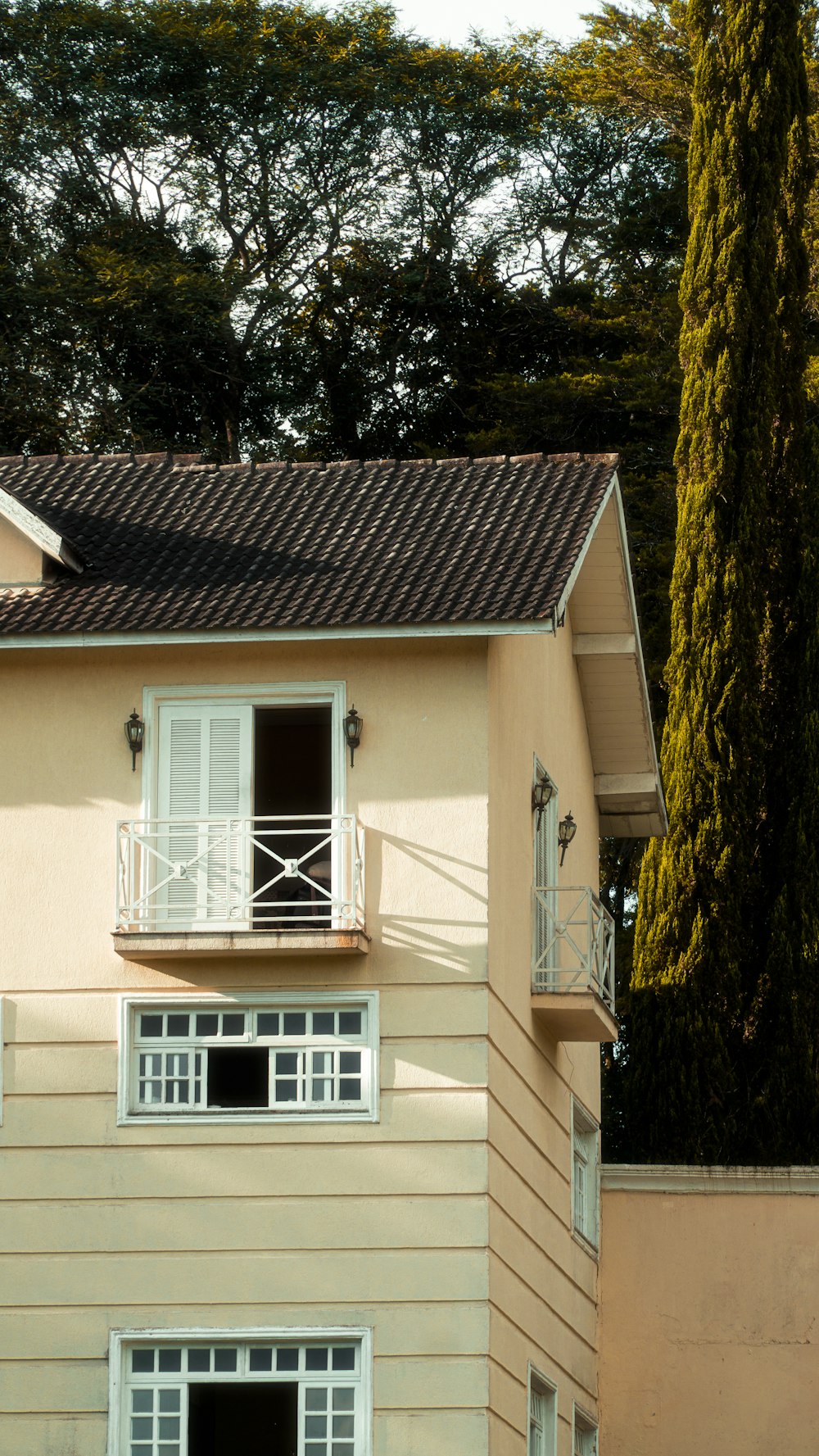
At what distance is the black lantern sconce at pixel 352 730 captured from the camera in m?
20.4

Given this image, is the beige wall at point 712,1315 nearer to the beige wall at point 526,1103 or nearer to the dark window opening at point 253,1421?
the beige wall at point 526,1103

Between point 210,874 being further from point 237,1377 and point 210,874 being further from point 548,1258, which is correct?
point 548,1258

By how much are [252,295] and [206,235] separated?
226cm

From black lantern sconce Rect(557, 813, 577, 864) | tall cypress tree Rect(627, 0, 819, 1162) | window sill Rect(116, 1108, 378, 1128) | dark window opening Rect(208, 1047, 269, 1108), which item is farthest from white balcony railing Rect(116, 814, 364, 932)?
tall cypress tree Rect(627, 0, 819, 1162)

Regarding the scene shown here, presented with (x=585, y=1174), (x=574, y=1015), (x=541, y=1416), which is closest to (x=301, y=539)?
(x=574, y=1015)

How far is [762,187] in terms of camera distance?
33781mm

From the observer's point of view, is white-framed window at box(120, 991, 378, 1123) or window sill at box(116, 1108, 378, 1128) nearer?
window sill at box(116, 1108, 378, 1128)

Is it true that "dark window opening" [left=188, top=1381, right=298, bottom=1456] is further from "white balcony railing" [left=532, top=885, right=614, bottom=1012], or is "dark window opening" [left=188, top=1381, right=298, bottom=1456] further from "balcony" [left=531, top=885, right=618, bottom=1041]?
"white balcony railing" [left=532, top=885, right=614, bottom=1012]

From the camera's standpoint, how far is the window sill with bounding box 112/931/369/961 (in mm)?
19562

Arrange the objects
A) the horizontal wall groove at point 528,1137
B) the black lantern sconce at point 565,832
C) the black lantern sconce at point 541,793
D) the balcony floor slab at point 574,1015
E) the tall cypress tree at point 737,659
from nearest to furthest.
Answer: the horizontal wall groove at point 528,1137, the balcony floor slab at point 574,1015, the black lantern sconce at point 541,793, the black lantern sconce at point 565,832, the tall cypress tree at point 737,659

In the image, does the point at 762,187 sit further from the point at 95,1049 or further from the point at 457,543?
the point at 95,1049

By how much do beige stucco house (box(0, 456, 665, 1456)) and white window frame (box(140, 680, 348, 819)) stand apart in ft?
0.10

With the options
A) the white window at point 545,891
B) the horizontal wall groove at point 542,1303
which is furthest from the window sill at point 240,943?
the white window at point 545,891

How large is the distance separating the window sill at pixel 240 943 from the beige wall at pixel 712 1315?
7559 mm
